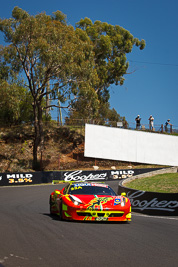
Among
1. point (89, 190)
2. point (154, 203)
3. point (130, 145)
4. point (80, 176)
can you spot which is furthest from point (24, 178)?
point (89, 190)

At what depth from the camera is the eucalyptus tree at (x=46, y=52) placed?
115ft

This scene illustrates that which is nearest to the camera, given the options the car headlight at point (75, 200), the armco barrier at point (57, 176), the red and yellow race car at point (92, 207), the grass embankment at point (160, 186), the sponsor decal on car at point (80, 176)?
the red and yellow race car at point (92, 207)

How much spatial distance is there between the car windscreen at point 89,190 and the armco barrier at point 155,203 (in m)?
3.19

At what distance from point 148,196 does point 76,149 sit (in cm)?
3143

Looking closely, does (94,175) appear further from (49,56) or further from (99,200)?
(99,200)

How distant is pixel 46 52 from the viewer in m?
34.3

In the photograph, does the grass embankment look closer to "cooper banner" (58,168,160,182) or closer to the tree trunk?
"cooper banner" (58,168,160,182)

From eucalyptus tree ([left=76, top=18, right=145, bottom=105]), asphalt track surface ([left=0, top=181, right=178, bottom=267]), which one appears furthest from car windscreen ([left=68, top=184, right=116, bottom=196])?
eucalyptus tree ([left=76, top=18, right=145, bottom=105])

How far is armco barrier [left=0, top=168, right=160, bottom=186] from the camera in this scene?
2981cm

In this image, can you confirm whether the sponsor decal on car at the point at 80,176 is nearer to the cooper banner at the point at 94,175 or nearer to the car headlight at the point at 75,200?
the cooper banner at the point at 94,175

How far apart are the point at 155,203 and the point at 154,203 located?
8 centimetres

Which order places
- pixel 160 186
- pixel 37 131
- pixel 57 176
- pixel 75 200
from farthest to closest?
pixel 37 131, pixel 57 176, pixel 160 186, pixel 75 200

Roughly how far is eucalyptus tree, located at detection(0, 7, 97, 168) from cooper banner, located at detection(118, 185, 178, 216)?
2201 centimetres

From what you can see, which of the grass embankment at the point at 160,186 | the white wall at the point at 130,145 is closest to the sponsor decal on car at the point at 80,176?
the white wall at the point at 130,145
